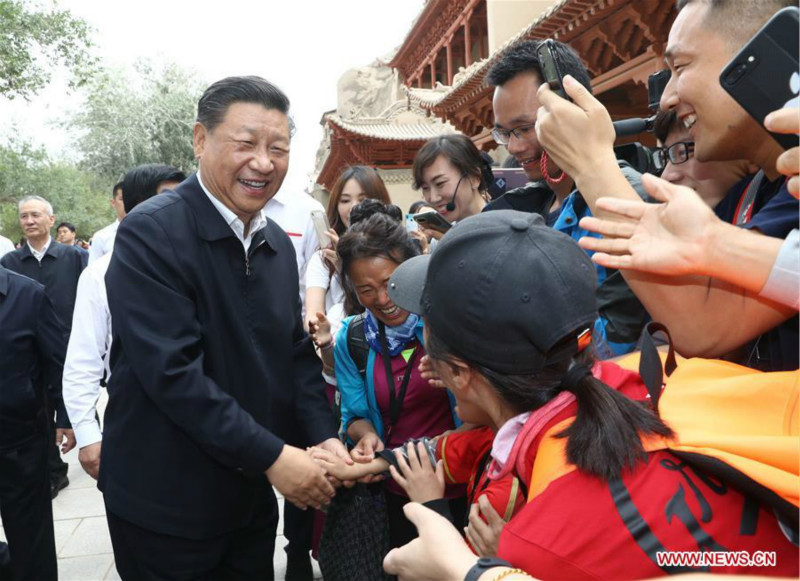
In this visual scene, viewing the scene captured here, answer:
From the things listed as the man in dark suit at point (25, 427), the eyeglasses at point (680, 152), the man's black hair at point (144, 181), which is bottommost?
the man in dark suit at point (25, 427)

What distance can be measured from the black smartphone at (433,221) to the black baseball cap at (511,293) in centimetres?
158

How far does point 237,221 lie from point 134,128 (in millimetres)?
23963

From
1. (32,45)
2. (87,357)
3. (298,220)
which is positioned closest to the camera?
(87,357)

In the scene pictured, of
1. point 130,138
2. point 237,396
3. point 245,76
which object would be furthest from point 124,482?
point 130,138

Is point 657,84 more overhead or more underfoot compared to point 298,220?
more overhead

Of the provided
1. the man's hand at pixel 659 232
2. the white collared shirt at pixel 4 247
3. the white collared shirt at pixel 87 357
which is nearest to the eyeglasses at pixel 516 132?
the man's hand at pixel 659 232

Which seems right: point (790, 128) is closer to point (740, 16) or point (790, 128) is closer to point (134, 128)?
point (740, 16)

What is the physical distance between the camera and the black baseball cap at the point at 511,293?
3.65ft

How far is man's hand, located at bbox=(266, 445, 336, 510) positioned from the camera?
181cm

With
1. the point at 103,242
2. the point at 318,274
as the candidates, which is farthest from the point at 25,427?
the point at 103,242

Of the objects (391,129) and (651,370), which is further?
(391,129)

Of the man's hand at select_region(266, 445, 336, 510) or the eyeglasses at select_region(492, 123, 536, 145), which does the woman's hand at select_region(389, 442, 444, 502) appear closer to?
the man's hand at select_region(266, 445, 336, 510)

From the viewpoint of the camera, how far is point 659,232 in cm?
112

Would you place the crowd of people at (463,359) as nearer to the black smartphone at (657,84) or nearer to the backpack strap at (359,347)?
the backpack strap at (359,347)
